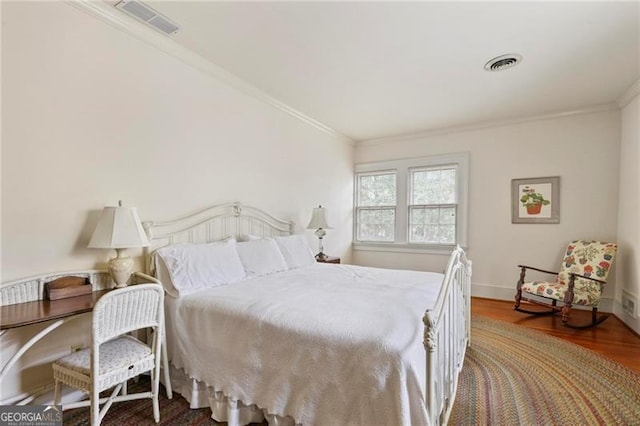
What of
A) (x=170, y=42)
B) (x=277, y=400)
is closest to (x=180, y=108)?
(x=170, y=42)

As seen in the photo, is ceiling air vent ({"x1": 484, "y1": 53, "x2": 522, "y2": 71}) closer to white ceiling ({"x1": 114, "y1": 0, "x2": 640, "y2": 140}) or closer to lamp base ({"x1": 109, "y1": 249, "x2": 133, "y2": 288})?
white ceiling ({"x1": 114, "y1": 0, "x2": 640, "y2": 140})

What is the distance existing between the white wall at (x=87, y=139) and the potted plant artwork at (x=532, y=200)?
12.5ft

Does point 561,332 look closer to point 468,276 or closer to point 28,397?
point 468,276

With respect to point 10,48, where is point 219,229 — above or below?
below

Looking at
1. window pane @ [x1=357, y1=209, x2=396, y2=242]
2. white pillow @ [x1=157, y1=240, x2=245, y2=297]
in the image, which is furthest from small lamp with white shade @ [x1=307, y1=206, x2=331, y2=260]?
white pillow @ [x1=157, y1=240, x2=245, y2=297]

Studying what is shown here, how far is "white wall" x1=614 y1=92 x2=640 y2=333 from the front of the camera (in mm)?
3295

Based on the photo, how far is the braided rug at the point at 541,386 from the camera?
1902 millimetres

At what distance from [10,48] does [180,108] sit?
1.10 m

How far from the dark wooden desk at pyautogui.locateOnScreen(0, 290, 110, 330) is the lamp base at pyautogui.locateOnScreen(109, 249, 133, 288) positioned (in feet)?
0.54

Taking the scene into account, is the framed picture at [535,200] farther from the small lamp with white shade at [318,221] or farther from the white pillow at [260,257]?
the white pillow at [260,257]

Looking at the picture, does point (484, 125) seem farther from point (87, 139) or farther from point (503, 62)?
point (87, 139)

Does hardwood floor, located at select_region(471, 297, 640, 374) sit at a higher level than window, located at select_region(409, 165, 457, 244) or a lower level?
lower

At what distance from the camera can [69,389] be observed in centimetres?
201

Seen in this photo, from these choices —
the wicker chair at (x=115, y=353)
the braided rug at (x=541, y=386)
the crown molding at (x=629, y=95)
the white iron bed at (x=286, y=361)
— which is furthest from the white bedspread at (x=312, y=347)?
the crown molding at (x=629, y=95)
